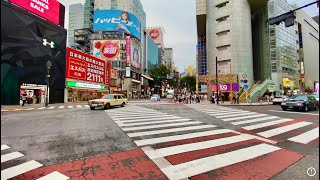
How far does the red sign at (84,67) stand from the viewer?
41219 mm

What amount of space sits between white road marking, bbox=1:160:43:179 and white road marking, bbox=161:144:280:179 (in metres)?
3.01

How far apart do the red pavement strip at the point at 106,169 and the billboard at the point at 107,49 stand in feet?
217

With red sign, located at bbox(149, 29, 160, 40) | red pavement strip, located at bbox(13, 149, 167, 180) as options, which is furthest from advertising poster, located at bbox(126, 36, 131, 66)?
red sign, located at bbox(149, 29, 160, 40)

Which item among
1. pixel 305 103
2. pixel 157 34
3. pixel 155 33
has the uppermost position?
pixel 155 33

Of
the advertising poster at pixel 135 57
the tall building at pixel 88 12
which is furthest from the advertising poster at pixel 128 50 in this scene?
the tall building at pixel 88 12

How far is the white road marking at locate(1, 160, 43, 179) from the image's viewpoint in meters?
4.65

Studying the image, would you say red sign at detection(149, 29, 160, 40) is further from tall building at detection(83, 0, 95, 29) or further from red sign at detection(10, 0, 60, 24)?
red sign at detection(10, 0, 60, 24)

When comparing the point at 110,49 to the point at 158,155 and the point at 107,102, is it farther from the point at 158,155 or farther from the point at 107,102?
the point at 158,155

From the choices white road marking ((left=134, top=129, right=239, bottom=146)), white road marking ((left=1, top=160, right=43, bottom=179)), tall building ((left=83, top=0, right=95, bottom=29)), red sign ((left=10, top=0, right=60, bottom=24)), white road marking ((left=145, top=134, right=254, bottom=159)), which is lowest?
white road marking ((left=1, top=160, right=43, bottom=179))

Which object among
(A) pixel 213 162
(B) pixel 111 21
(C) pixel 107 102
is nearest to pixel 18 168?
(A) pixel 213 162

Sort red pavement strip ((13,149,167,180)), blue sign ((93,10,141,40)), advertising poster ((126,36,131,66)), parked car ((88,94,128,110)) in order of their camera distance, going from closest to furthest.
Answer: red pavement strip ((13,149,167,180)) → parked car ((88,94,128,110)) → advertising poster ((126,36,131,66)) → blue sign ((93,10,141,40))

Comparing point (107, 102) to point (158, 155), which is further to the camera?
point (107, 102)

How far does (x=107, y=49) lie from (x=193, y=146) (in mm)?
66922

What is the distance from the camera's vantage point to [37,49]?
104ft
